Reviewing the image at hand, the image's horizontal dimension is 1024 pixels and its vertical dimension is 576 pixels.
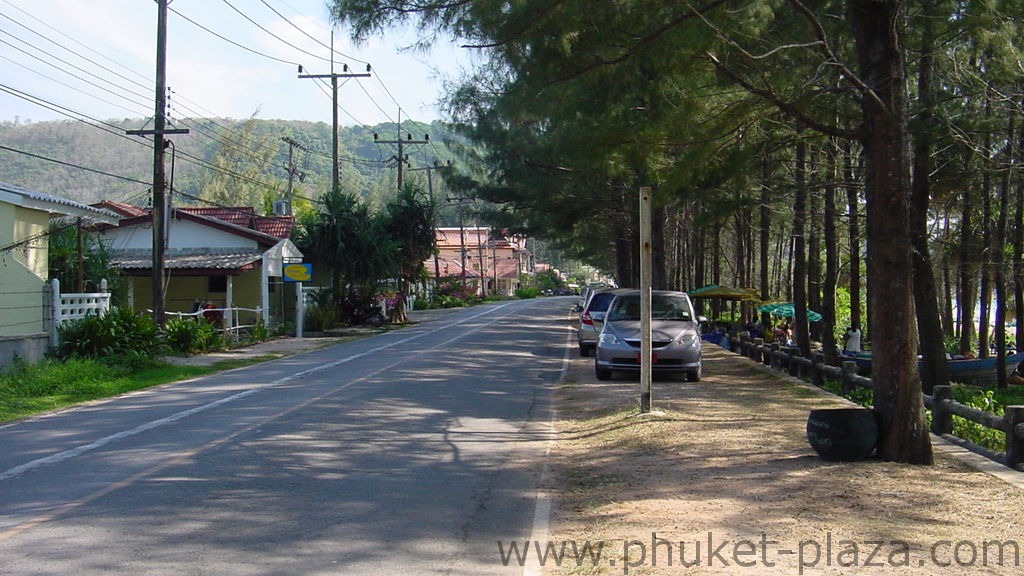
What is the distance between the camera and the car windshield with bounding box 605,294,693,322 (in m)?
18.4

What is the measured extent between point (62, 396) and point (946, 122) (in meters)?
14.8

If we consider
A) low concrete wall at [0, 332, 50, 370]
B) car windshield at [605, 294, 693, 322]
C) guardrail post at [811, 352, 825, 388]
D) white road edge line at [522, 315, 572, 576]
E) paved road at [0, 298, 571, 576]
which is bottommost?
white road edge line at [522, 315, 572, 576]

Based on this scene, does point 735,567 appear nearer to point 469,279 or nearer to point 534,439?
point 534,439

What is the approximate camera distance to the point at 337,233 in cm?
4069

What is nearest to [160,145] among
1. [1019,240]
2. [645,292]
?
[645,292]

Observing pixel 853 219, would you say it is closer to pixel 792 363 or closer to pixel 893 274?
pixel 792 363

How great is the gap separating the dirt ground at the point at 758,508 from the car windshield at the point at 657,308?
6687 millimetres

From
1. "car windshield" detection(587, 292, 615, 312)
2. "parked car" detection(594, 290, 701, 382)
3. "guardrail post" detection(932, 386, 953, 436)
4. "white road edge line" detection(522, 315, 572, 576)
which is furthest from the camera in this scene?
"car windshield" detection(587, 292, 615, 312)

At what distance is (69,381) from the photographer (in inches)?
680

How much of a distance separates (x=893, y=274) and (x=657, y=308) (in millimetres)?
10127

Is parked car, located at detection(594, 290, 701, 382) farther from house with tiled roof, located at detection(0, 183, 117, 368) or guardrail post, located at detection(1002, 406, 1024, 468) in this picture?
house with tiled roof, located at detection(0, 183, 117, 368)

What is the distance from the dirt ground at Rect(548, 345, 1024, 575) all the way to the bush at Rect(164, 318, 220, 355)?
648 inches

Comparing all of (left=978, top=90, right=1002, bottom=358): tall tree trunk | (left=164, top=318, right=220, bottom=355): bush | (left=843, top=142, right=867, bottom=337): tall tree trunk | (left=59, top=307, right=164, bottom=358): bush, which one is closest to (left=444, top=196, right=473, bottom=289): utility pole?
(left=164, top=318, right=220, bottom=355): bush

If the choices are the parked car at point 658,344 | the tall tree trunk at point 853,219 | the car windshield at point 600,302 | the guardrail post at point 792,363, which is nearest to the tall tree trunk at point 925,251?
the tall tree trunk at point 853,219
